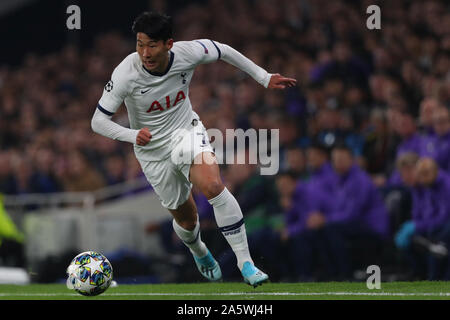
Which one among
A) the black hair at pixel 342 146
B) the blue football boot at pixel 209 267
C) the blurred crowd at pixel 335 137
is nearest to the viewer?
the blue football boot at pixel 209 267

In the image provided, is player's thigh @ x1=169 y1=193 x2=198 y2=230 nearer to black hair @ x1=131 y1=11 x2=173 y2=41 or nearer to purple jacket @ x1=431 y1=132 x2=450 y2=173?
black hair @ x1=131 y1=11 x2=173 y2=41

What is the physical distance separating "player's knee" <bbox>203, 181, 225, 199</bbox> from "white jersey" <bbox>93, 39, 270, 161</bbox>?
2.43ft

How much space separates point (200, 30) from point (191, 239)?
783cm

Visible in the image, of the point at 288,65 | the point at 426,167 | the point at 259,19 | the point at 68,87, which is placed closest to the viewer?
the point at 426,167

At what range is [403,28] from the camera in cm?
1141

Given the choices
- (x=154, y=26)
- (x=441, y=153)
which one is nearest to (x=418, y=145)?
(x=441, y=153)

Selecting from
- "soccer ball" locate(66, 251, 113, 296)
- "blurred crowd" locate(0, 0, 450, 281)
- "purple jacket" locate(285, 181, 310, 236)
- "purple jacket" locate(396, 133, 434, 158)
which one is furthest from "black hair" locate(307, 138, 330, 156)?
"soccer ball" locate(66, 251, 113, 296)

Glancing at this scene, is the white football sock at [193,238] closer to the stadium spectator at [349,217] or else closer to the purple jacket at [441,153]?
the stadium spectator at [349,217]

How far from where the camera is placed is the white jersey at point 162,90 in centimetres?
707

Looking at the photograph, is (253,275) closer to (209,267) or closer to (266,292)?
(266,292)

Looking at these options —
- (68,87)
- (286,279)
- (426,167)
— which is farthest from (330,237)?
(68,87)

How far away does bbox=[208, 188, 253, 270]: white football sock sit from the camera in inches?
271

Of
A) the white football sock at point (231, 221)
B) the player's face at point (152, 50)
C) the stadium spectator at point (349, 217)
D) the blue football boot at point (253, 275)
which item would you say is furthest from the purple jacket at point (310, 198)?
the player's face at point (152, 50)
